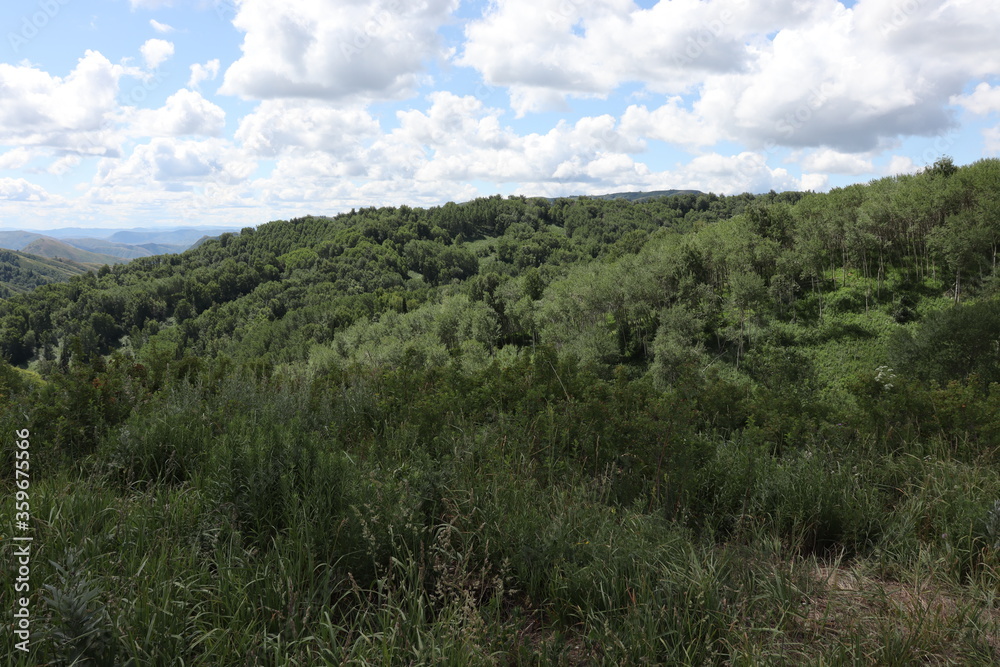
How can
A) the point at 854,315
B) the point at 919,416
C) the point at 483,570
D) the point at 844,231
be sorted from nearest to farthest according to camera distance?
the point at 483,570, the point at 919,416, the point at 854,315, the point at 844,231

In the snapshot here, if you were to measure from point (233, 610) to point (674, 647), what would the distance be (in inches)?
77.6

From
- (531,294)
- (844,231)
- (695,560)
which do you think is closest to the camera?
(695,560)

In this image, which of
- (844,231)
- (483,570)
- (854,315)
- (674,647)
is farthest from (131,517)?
(844,231)

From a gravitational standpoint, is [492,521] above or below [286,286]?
above

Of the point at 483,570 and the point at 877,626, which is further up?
the point at 483,570

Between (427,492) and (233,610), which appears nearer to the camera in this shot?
(233,610)

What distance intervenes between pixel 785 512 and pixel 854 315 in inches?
2128

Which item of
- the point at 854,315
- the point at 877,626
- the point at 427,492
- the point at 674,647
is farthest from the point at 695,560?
the point at 854,315

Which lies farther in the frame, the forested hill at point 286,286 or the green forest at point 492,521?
the forested hill at point 286,286

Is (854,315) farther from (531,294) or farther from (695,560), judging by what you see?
(695,560)

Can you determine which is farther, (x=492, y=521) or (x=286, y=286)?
(x=286, y=286)

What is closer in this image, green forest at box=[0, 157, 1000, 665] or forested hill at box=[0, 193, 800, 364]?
green forest at box=[0, 157, 1000, 665]

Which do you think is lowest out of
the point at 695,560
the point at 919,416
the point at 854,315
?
the point at 854,315

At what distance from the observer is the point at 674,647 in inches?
84.6
